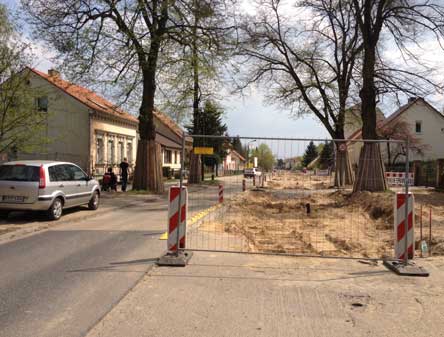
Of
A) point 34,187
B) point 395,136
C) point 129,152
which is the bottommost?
point 34,187

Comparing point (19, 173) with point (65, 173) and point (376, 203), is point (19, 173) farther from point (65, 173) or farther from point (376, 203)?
point (376, 203)

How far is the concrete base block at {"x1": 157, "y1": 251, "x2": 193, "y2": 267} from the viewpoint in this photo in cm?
700

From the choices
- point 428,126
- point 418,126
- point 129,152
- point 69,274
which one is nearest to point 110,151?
point 129,152

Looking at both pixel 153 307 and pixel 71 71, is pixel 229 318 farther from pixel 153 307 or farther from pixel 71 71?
pixel 71 71

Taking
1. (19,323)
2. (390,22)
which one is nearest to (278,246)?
(19,323)

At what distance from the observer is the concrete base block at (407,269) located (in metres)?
6.68

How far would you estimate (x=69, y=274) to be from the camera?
653 cm

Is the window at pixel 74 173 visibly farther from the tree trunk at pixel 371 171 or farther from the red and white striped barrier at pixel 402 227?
the tree trunk at pixel 371 171

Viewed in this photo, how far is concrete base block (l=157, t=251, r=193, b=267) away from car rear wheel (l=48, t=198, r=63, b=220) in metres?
5.55

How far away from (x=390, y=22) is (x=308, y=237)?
52.1 feet

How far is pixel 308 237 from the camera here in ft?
38.5

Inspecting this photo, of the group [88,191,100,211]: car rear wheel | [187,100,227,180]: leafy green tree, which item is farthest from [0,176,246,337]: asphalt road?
[187,100,227,180]: leafy green tree

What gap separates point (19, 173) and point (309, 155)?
290 inches

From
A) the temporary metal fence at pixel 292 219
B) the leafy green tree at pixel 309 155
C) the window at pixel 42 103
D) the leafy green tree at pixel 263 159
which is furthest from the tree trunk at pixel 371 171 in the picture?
the window at pixel 42 103
